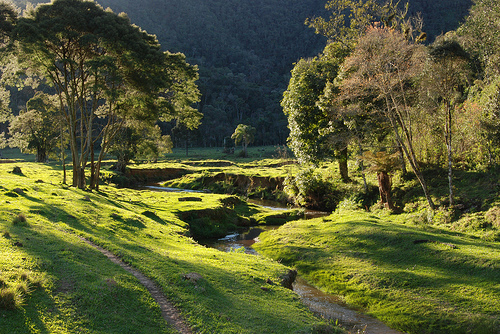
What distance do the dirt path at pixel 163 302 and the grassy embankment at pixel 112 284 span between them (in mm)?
217

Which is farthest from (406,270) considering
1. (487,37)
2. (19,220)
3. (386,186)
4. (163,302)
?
(487,37)

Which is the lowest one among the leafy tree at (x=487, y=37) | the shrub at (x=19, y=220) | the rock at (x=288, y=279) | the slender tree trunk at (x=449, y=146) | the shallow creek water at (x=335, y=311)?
the shallow creek water at (x=335, y=311)

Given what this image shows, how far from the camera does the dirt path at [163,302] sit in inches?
354

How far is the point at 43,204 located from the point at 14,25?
17.9m

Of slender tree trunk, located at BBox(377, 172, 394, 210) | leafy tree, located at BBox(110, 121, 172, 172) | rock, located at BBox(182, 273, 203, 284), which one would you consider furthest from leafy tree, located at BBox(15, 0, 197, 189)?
leafy tree, located at BBox(110, 121, 172, 172)

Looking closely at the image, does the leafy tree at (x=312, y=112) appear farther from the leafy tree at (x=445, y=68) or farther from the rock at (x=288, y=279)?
the rock at (x=288, y=279)

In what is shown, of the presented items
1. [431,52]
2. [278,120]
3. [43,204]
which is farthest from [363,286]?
[278,120]

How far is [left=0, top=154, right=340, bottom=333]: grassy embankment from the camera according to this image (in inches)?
318

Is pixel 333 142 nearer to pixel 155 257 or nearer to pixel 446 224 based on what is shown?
pixel 446 224

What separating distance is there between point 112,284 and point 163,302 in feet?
5.36

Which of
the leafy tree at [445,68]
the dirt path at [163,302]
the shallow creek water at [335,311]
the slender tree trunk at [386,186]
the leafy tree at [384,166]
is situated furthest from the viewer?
the slender tree trunk at [386,186]

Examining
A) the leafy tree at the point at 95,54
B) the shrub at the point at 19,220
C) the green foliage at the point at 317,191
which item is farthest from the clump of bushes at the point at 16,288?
the green foliage at the point at 317,191

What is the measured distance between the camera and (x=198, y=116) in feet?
122

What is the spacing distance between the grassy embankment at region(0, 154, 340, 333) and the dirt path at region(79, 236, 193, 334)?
0.22 m
